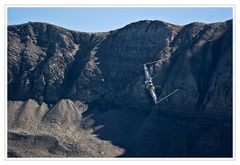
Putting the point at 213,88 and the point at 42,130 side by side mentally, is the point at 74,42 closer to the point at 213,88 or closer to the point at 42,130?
the point at 42,130

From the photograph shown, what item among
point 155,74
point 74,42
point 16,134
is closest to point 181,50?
point 155,74

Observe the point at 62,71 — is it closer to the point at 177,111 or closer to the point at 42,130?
the point at 42,130

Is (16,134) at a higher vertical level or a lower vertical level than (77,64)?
lower

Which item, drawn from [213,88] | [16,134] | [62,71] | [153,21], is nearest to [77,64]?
[62,71]

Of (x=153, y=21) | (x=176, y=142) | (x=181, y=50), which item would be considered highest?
(x=153, y=21)

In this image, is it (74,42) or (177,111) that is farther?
(74,42)

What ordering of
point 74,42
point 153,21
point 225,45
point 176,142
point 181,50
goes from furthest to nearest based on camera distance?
point 74,42
point 153,21
point 181,50
point 225,45
point 176,142

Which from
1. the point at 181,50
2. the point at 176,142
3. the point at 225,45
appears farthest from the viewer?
the point at 181,50
